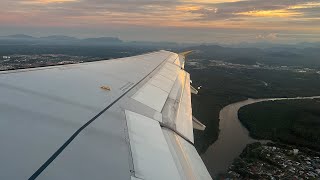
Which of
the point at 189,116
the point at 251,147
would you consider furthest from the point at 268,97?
the point at 189,116

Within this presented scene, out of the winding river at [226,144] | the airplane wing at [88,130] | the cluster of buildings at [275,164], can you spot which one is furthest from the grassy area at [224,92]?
the airplane wing at [88,130]

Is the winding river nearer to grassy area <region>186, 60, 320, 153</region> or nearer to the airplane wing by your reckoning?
grassy area <region>186, 60, 320, 153</region>

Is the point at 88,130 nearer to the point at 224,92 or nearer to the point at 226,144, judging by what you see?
the point at 226,144

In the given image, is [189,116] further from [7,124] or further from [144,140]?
[7,124]

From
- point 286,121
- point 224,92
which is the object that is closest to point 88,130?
point 286,121

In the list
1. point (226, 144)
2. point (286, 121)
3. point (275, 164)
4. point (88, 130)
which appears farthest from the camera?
point (286, 121)

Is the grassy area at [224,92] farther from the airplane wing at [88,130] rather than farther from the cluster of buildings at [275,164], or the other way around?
the airplane wing at [88,130]
